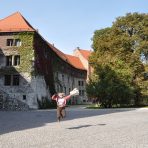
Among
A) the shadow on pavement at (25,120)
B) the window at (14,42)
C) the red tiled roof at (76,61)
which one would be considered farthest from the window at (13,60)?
the red tiled roof at (76,61)

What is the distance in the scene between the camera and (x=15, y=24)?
47.5 m

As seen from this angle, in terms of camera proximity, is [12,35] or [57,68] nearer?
[12,35]

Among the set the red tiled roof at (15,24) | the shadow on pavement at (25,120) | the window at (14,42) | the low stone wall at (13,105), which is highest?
the red tiled roof at (15,24)

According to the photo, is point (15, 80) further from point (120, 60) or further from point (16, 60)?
point (120, 60)

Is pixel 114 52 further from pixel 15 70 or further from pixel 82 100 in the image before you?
pixel 82 100

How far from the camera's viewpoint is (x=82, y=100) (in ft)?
263

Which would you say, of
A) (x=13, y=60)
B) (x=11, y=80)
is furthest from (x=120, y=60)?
(x=11, y=80)

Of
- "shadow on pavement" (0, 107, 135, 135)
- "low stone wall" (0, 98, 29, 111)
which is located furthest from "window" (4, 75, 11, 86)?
"shadow on pavement" (0, 107, 135, 135)

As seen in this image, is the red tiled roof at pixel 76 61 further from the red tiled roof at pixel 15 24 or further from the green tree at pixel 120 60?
the red tiled roof at pixel 15 24

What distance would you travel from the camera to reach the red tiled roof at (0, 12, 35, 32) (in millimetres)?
46156

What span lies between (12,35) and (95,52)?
1444cm

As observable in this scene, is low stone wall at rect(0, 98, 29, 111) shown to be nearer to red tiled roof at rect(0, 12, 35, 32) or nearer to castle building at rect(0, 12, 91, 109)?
castle building at rect(0, 12, 91, 109)

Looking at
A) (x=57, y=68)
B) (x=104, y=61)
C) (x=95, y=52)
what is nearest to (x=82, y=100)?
(x=57, y=68)

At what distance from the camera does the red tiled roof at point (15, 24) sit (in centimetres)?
4616
